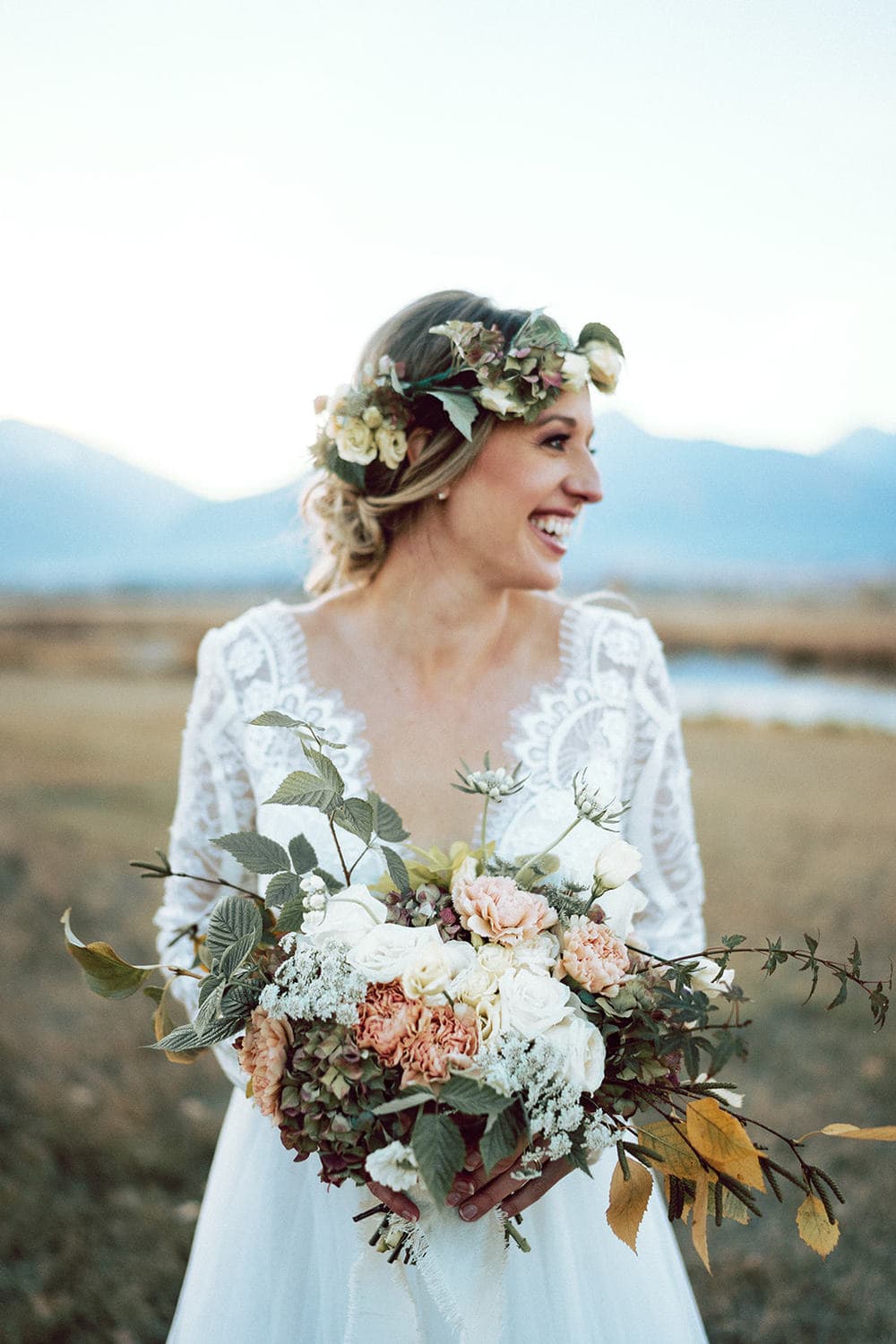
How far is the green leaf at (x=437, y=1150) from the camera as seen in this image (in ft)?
3.73

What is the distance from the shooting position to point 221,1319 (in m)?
1.77

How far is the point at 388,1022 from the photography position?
3.99 feet

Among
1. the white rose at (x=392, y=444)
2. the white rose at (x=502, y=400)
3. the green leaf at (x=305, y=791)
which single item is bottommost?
the green leaf at (x=305, y=791)

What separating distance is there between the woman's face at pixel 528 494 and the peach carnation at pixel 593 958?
81 centimetres

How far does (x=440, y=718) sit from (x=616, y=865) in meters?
0.72

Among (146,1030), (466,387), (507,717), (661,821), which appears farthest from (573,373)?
(146,1030)

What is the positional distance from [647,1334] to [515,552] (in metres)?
1.32

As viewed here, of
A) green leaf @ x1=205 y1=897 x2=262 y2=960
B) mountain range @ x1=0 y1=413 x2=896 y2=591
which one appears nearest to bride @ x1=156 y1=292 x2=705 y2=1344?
green leaf @ x1=205 y1=897 x2=262 y2=960

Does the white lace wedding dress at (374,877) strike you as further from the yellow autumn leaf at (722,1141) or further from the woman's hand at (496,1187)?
the yellow autumn leaf at (722,1141)

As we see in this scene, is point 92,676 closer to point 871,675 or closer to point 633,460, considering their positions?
point 633,460

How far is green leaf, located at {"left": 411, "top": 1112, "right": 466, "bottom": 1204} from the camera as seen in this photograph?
3.73ft

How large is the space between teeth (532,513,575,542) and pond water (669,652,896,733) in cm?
286

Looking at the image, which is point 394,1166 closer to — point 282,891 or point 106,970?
point 282,891

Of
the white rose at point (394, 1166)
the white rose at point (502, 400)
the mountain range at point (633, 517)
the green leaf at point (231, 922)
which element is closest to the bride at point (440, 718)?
the white rose at point (502, 400)
